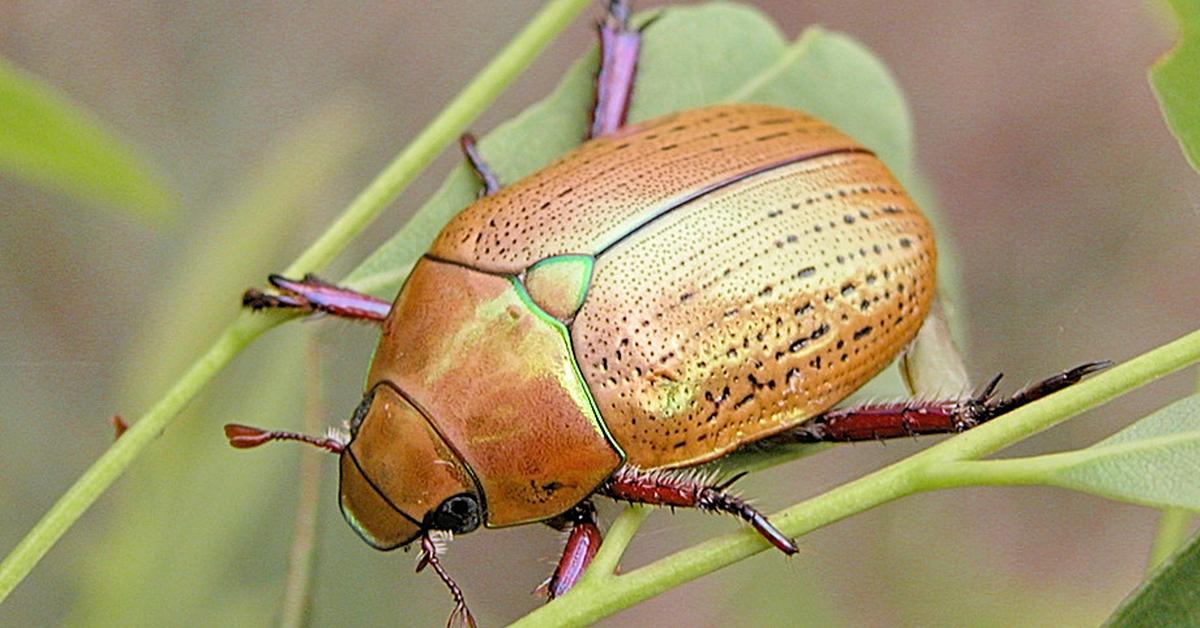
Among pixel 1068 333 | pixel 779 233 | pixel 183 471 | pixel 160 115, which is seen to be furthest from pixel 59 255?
pixel 1068 333

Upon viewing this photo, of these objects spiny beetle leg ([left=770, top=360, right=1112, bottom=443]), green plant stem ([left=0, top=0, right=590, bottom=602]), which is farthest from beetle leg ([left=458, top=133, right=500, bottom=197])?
spiny beetle leg ([left=770, top=360, right=1112, bottom=443])

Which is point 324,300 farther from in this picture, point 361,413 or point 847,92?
point 847,92

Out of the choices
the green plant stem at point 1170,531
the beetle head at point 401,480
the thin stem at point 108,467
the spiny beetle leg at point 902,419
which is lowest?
the green plant stem at point 1170,531

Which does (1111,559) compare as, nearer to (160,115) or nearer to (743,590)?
(743,590)

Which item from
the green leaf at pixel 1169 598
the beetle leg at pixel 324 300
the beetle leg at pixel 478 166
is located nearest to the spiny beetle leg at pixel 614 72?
the beetle leg at pixel 478 166

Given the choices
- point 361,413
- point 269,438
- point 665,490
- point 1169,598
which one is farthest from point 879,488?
point 269,438

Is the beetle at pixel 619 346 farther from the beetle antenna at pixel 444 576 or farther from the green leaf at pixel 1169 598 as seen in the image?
the green leaf at pixel 1169 598
